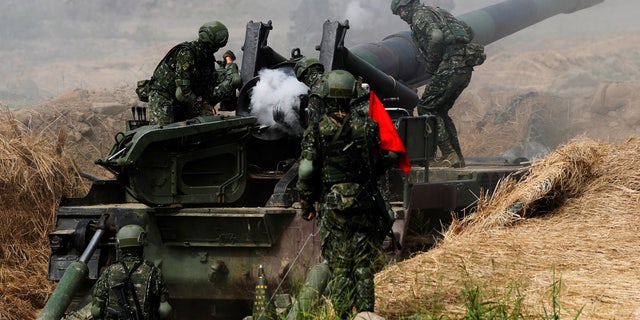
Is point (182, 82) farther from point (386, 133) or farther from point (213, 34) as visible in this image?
point (386, 133)

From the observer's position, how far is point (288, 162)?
944 cm

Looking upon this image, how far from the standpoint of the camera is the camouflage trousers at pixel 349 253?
6523 millimetres

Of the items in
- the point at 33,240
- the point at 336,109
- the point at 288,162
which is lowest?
the point at 33,240

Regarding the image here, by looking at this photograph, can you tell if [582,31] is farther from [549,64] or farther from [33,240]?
[33,240]

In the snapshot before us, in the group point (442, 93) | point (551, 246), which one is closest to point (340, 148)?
point (551, 246)

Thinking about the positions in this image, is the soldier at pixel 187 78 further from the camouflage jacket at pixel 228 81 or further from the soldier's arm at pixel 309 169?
the soldier's arm at pixel 309 169

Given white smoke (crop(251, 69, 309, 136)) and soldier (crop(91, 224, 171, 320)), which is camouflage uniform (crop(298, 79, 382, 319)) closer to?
soldier (crop(91, 224, 171, 320))

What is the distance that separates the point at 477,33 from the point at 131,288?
868 cm

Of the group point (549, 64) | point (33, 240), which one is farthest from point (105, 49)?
point (33, 240)

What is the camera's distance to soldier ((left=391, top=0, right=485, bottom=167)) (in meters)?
12.2

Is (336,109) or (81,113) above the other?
(336,109)

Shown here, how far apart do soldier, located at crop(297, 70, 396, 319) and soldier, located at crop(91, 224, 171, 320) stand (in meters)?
1.04

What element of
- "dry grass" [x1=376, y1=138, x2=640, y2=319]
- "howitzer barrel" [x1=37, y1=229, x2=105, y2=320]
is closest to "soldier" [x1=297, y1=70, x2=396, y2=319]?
"dry grass" [x1=376, y1=138, x2=640, y2=319]

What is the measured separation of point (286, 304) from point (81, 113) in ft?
31.4
